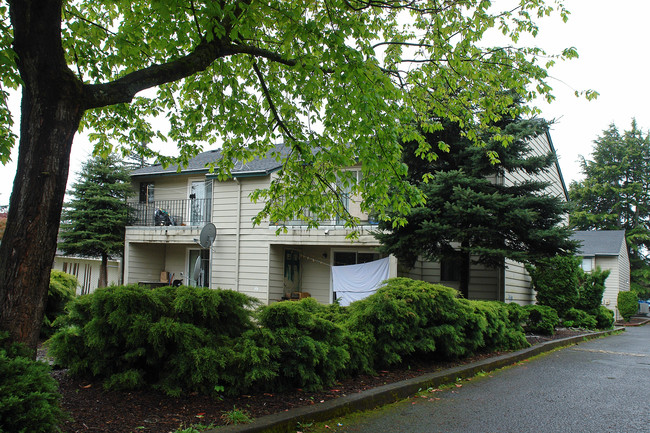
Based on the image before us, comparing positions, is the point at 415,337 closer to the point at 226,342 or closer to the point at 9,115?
the point at 226,342

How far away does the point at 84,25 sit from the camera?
270 inches

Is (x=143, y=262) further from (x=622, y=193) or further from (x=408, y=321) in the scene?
(x=622, y=193)

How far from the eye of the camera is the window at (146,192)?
21.1 metres

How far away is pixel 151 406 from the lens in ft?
14.6

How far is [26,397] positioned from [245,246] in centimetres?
1489

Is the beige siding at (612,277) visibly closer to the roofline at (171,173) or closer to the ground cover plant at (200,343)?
the roofline at (171,173)

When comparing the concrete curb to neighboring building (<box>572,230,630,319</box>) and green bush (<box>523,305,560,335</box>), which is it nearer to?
green bush (<box>523,305,560,335</box>)

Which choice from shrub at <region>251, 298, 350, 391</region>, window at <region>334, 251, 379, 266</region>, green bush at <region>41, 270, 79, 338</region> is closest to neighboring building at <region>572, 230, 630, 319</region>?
window at <region>334, 251, 379, 266</region>

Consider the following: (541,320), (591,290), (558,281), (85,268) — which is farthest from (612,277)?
(85,268)

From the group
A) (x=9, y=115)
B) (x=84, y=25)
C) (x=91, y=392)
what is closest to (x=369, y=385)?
(x=91, y=392)

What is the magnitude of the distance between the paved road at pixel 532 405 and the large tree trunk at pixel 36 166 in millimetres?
2900

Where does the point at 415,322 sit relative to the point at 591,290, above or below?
above

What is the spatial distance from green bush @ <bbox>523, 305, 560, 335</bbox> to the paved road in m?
4.04

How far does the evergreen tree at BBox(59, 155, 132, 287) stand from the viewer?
22.1 m
